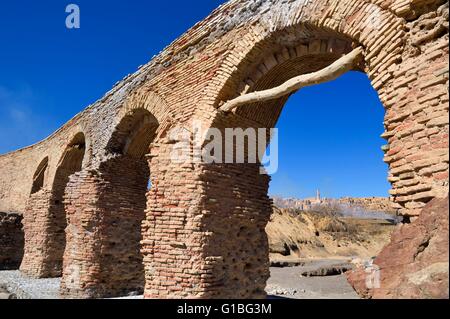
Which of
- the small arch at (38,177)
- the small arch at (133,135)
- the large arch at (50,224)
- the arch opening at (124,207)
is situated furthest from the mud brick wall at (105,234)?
the small arch at (38,177)

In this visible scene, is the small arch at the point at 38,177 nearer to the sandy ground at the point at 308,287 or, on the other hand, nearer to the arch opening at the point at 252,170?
the sandy ground at the point at 308,287

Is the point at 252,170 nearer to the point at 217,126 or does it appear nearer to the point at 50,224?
the point at 217,126

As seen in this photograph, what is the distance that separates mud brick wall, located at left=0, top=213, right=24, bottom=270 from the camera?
15.1m

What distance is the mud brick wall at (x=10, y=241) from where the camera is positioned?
15109 mm

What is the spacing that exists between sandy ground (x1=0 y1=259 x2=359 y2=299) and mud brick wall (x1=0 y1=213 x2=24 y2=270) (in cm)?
212

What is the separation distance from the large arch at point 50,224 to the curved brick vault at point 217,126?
0.06m

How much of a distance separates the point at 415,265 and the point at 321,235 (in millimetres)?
25878

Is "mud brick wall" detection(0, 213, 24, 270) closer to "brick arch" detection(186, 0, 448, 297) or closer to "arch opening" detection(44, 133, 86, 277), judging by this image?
"arch opening" detection(44, 133, 86, 277)

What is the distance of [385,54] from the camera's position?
4.05 m

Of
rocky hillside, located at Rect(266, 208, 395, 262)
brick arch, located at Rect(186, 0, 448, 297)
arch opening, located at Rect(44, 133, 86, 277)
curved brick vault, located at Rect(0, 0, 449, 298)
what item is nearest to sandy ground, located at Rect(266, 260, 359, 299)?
curved brick vault, located at Rect(0, 0, 449, 298)

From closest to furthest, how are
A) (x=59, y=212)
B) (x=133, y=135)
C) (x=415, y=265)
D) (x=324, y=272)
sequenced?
1. (x=415, y=265)
2. (x=133, y=135)
3. (x=59, y=212)
4. (x=324, y=272)

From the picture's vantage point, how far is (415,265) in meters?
2.96

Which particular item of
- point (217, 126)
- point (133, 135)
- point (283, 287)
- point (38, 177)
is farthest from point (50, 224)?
point (217, 126)
